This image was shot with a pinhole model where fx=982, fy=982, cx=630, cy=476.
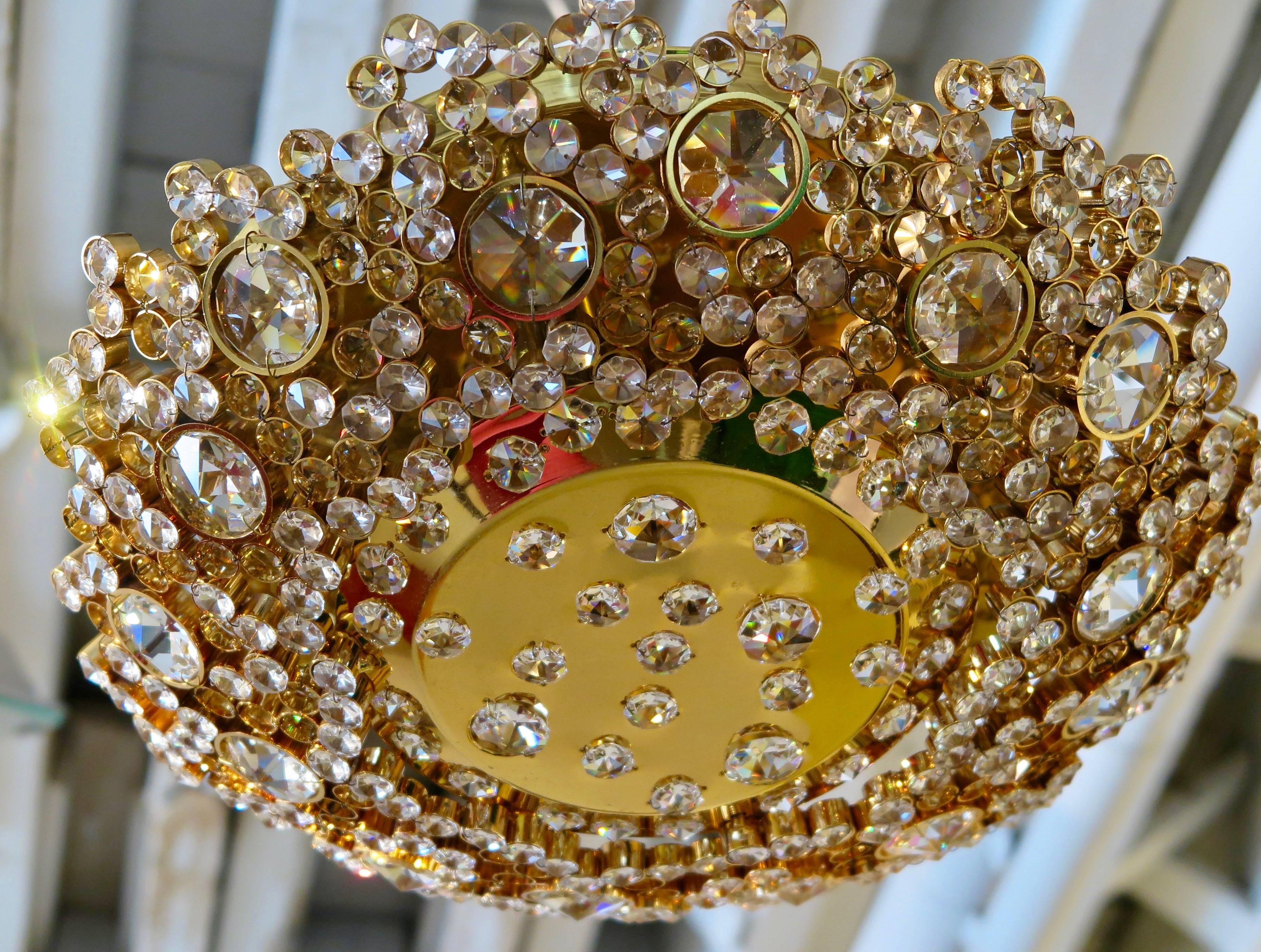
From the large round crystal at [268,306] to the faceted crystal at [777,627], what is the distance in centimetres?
17

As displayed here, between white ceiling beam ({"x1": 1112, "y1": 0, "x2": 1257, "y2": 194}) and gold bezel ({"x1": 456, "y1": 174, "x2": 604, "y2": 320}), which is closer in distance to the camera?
gold bezel ({"x1": 456, "y1": 174, "x2": 604, "y2": 320})

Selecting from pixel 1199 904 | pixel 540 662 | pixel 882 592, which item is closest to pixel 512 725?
pixel 540 662

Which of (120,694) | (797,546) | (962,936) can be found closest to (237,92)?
(120,694)

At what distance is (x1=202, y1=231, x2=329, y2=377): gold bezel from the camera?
28 cm

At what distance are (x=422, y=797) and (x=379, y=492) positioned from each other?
15 centimetres

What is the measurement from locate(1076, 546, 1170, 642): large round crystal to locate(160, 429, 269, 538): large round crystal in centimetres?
28

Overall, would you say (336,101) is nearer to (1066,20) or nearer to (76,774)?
(1066,20)

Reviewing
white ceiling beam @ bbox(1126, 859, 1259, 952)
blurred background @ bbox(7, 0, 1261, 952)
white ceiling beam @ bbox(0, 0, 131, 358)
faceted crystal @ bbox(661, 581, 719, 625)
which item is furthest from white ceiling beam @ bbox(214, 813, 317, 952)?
white ceiling beam @ bbox(1126, 859, 1259, 952)

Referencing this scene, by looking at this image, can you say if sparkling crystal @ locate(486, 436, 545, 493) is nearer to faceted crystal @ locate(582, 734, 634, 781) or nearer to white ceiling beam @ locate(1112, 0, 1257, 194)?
faceted crystal @ locate(582, 734, 634, 781)

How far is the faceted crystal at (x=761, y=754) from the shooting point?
371 millimetres

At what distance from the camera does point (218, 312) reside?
0.93 ft

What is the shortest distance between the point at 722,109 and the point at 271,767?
288 millimetres

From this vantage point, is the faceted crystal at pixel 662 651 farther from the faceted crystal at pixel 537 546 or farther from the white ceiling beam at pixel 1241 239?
the white ceiling beam at pixel 1241 239

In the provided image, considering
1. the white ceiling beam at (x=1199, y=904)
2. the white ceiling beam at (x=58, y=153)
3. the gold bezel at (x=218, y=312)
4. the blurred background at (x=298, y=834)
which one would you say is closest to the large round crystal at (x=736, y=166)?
the gold bezel at (x=218, y=312)
